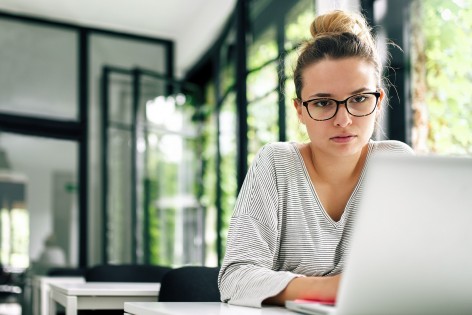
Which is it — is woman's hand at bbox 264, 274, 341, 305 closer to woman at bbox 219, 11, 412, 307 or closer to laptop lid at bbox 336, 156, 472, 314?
woman at bbox 219, 11, 412, 307

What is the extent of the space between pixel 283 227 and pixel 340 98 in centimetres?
34

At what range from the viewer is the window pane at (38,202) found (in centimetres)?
661

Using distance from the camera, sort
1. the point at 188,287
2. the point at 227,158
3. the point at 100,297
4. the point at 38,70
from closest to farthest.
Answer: the point at 188,287 < the point at 100,297 < the point at 227,158 < the point at 38,70

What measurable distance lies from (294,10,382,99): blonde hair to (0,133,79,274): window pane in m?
5.38

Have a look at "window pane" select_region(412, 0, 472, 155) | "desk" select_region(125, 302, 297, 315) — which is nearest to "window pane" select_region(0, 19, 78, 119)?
"window pane" select_region(412, 0, 472, 155)

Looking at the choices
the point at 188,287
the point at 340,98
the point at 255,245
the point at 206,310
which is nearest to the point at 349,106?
the point at 340,98

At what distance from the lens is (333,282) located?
1.19 metres

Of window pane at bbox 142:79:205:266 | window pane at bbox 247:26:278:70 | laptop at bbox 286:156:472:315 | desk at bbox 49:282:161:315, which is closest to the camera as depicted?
laptop at bbox 286:156:472:315

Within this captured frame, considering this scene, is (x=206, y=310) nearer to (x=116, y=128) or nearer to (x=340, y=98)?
(x=340, y=98)

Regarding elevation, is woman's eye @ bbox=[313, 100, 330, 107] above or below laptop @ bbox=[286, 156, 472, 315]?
above

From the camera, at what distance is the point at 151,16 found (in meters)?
7.21

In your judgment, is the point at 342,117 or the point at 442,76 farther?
the point at 442,76

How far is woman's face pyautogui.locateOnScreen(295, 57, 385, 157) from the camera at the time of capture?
60.6 inches

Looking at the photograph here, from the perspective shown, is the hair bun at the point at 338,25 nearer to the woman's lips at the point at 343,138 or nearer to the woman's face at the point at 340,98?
the woman's face at the point at 340,98
